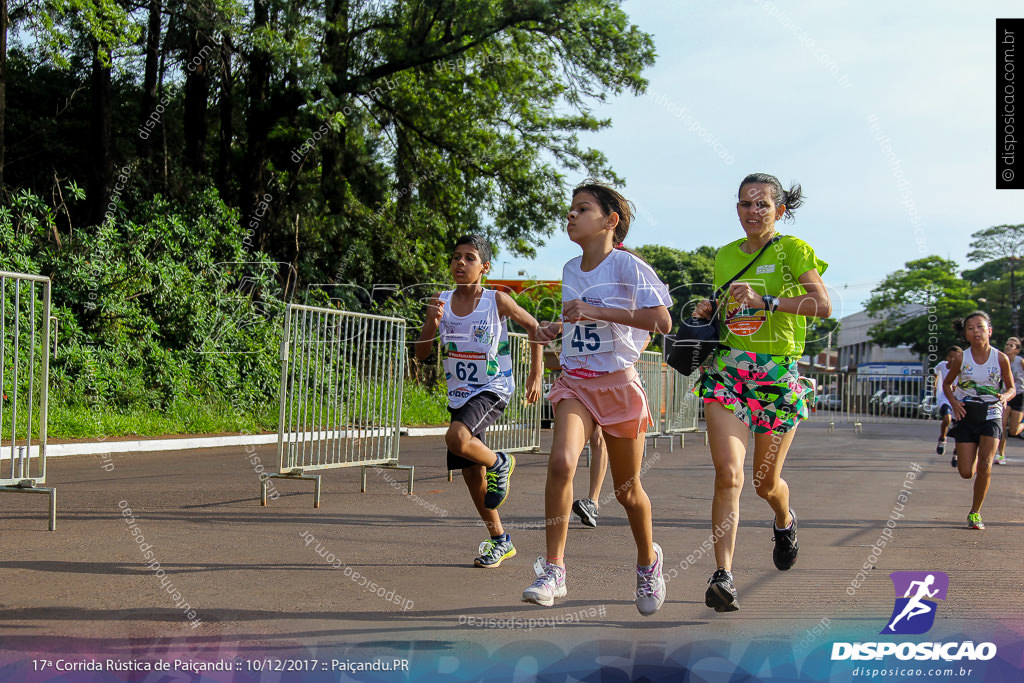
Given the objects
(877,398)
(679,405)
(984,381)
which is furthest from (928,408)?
(984,381)

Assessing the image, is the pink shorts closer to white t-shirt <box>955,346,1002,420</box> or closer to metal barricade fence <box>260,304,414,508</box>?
metal barricade fence <box>260,304,414,508</box>

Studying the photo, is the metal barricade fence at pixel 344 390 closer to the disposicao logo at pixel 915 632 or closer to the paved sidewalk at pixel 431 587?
the paved sidewalk at pixel 431 587

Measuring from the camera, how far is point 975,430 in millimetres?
8125

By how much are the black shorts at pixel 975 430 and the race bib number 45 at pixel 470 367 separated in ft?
14.5

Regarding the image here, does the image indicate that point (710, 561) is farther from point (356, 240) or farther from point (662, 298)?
point (356, 240)

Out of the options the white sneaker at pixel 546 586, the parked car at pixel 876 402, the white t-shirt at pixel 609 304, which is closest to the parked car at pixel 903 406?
the parked car at pixel 876 402

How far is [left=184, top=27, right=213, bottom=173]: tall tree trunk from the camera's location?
66.5 feet

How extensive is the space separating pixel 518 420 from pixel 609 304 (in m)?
8.89

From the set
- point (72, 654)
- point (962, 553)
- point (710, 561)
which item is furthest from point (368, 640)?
point (962, 553)

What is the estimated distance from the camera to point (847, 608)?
15.2 feet

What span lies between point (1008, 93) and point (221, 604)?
8256mm

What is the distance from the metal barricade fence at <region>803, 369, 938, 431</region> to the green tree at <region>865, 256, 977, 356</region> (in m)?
23.7

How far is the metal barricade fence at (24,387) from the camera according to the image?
6.52 metres

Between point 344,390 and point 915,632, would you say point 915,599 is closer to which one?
point 915,632
